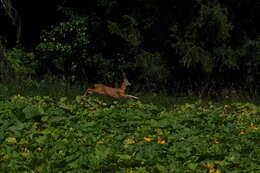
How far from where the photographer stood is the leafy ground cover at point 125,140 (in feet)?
17.5

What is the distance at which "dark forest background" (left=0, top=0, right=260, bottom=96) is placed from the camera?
1472 cm

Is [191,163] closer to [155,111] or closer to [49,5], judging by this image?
[155,111]

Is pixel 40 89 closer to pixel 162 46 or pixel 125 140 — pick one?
pixel 162 46

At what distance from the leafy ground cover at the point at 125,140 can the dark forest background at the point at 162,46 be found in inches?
220

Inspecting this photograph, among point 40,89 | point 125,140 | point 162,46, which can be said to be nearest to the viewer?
point 125,140

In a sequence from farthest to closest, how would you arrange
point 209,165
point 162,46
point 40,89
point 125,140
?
point 162,46
point 40,89
point 125,140
point 209,165

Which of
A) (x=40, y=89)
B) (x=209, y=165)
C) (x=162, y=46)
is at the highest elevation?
(x=162, y=46)

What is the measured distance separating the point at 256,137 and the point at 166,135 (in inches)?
42.3

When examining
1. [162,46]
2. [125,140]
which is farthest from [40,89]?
[125,140]

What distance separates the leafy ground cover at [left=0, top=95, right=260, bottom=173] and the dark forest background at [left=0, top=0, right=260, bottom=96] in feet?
18.4

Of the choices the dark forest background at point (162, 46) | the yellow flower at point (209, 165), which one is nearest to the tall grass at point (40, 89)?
the dark forest background at point (162, 46)

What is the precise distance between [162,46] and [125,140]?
32.3 ft

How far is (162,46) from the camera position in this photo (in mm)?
16078

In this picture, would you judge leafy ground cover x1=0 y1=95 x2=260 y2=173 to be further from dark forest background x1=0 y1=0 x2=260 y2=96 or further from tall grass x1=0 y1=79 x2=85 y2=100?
dark forest background x1=0 y1=0 x2=260 y2=96
